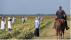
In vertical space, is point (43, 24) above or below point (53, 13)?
below

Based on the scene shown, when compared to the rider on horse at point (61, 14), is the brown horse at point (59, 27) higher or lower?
lower

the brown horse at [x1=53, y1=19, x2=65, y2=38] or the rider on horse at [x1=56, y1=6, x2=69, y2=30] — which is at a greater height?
the rider on horse at [x1=56, y1=6, x2=69, y2=30]

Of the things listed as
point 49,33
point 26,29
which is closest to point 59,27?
point 49,33

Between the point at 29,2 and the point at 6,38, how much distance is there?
444 millimetres

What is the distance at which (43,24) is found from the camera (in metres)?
1.40

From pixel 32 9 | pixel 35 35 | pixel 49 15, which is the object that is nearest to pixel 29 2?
pixel 32 9

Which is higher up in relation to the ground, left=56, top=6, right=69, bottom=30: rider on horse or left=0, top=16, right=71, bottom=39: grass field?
left=56, top=6, right=69, bottom=30: rider on horse

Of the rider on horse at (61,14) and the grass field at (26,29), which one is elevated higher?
the rider on horse at (61,14)

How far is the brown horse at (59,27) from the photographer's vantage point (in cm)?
140

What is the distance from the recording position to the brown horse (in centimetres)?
140

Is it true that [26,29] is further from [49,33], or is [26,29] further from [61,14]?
[61,14]

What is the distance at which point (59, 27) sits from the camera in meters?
1.41

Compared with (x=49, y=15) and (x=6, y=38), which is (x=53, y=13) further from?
(x=6, y=38)

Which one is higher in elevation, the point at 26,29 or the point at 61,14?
the point at 61,14
